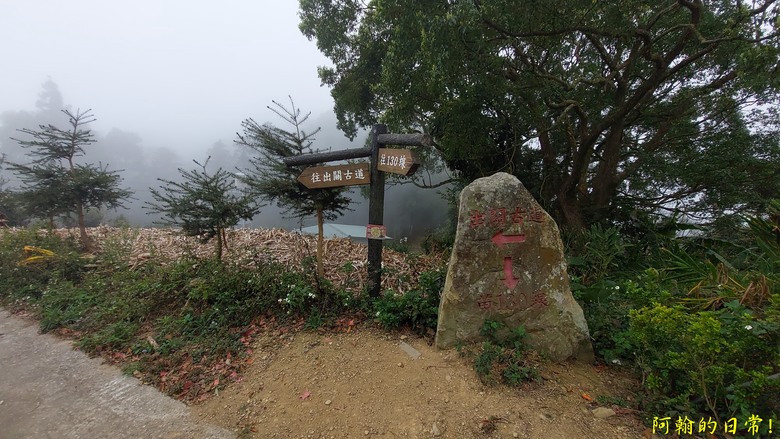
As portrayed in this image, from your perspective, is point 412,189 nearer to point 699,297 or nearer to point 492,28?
point 492,28

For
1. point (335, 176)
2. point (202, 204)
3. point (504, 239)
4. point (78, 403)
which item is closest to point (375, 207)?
point (335, 176)

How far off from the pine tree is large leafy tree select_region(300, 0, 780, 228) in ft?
11.4

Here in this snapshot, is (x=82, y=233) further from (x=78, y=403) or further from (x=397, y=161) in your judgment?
(x=397, y=161)

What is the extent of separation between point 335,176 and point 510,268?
7.56ft

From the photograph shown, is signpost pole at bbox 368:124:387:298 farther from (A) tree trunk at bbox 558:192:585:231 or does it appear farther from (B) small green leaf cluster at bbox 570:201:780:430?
(A) tree trunk at bbox 558:192:585:231

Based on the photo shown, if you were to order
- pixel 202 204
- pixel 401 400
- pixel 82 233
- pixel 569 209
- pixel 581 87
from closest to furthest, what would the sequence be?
pixel 401 400 < pixel 202 204 < pixel 581 87 < pixel 82 233 < pixel 569 209

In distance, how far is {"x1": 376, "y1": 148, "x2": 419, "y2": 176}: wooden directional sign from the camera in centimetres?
353

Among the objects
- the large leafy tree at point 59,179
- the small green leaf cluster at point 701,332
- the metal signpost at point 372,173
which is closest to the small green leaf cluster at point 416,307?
the metal signpost at point 372,173

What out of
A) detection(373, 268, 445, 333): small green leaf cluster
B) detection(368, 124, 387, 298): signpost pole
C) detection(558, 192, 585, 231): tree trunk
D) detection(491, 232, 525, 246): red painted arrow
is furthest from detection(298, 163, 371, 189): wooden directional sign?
detection(558, 192, 585, 231): tree trunk

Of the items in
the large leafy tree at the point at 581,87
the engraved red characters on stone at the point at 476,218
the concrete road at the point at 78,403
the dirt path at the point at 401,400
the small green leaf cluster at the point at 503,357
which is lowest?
the concrete road at the point at 78,403

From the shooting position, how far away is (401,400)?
8.72 feet

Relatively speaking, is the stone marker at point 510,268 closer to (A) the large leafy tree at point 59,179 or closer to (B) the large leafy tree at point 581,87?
(B) the large leafy tree at point 581,87

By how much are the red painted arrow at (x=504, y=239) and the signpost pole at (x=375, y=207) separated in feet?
4.72

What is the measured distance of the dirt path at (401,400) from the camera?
7.66 ft
